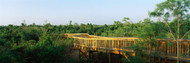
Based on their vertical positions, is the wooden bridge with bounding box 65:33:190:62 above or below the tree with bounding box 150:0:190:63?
below

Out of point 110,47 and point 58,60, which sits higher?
point 110,47

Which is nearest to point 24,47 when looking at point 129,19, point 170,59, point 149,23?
point 149,23

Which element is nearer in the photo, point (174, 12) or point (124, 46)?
point (174, 12)

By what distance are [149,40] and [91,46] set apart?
510cm

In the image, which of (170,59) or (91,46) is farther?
(91,46)

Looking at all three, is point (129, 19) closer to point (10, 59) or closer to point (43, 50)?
point (43, 50)

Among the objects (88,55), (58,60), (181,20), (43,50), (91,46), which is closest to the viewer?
(181,20)

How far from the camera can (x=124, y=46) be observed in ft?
29.5

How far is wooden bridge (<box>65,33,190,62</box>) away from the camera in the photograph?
259 inches

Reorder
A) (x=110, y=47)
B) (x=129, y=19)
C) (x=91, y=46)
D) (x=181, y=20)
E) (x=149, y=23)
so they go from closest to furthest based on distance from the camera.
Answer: (x=181, y=20) → (x=149, y=23) → (x=110, y=47) → (x=91, y=46) → (x=129, y=19)

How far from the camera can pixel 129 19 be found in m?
22.8

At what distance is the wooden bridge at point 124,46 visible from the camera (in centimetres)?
657

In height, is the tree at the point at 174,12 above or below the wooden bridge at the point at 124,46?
above

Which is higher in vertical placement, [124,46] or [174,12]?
[174,12]
